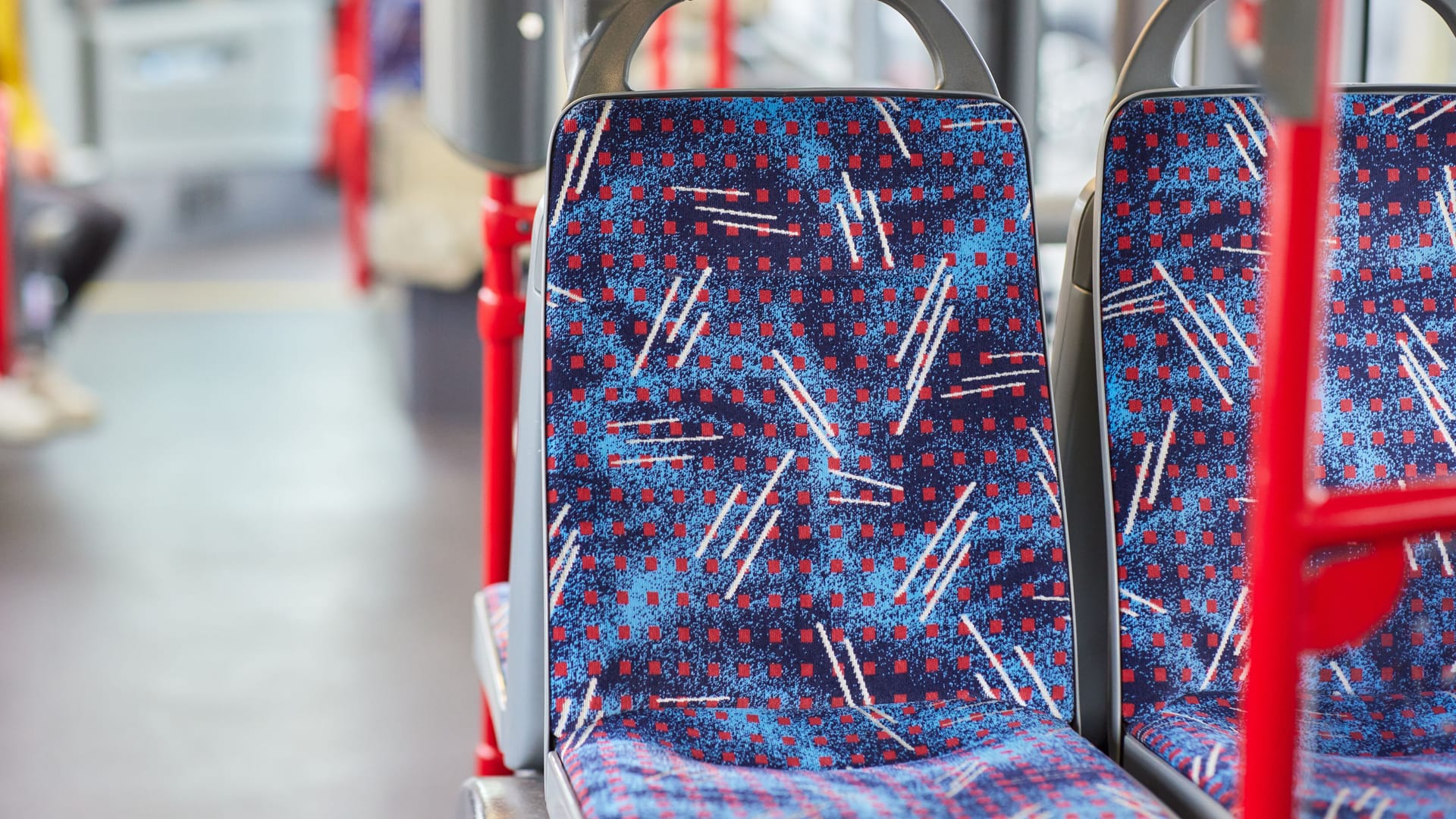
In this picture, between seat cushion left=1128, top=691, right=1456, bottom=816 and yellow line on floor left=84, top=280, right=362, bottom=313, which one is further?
yellow line on floor left=84, top=280, right=362, bottom=313

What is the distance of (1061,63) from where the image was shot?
7633 mm

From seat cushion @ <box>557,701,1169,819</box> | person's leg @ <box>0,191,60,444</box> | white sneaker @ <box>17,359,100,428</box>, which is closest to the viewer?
seat cushion @ <box>557,701,1169,819</box>

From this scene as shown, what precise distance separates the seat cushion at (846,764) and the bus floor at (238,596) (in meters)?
0.97

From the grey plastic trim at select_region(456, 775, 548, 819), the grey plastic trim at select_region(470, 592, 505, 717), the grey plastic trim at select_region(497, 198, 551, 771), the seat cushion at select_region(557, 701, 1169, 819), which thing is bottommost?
the grey plastic trim at select_region(456, 775, 548, 819)

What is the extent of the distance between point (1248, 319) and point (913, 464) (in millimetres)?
318

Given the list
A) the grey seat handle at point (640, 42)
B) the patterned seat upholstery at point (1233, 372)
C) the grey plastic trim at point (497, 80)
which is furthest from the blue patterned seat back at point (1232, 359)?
the grey plastic trim at point (497, 80)

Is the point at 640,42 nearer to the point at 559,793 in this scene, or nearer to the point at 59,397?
the point at 559,793

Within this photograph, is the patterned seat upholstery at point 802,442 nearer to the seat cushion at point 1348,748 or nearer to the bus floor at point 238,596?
the seat cushion at point 1348,748

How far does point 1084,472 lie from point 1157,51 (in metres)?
0.37

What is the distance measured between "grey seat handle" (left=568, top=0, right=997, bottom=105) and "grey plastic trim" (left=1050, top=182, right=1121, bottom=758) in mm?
144

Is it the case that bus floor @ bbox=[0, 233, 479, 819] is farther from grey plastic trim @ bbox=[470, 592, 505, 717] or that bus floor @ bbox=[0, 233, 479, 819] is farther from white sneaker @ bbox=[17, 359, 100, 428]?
grey plastic trim @ bbox=[470, 592, 505, 717]

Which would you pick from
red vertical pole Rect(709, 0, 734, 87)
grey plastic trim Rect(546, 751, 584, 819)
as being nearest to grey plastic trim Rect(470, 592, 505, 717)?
grey plastic trim Rect(546, 751, 584, 819)

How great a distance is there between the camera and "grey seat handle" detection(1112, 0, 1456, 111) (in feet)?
4.03

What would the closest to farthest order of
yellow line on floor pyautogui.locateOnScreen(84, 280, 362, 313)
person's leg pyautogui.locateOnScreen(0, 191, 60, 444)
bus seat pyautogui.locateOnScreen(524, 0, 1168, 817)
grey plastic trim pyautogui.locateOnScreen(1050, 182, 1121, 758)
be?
bus seat pyautogui.locateOnScreen(524, 0, 1168, 817) → grey plastic trim pyautogui.locateOnScreen(1050, 182, 1121, 758) → person's leg pyautogui.locateOnScreen(0, 191, 60, 444) → yellow line on floor pyautogui.locateOnScreen(84, 280, 362, 313)
